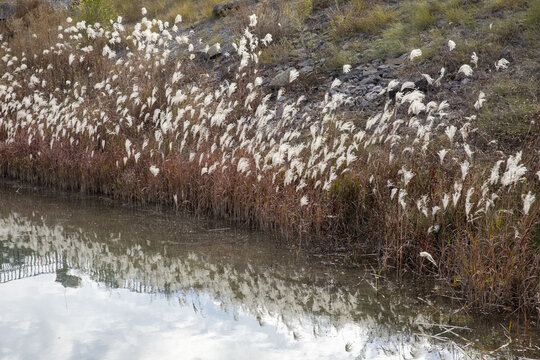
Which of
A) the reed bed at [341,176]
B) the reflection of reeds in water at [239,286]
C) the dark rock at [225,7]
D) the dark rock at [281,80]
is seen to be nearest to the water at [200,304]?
the reflection of reeds in water at [239,286]

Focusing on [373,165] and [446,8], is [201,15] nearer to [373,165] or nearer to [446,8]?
[446,8]

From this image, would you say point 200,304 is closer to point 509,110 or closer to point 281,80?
Answer: point 509,110

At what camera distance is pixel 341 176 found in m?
6.13

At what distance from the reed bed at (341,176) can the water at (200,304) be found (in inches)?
18.4

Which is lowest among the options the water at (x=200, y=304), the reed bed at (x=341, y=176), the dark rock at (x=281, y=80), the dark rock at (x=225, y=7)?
the water at (x=200, y=304)

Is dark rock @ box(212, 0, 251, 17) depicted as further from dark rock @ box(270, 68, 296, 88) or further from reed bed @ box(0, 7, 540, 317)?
dark rock @ box(270, 68, 296, 88)

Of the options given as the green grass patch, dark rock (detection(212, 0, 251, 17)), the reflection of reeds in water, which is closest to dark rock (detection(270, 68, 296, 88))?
the green grass patch

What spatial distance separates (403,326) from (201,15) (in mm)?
12729

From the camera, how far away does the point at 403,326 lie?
13.2 feet

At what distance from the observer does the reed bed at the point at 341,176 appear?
4.39 metres

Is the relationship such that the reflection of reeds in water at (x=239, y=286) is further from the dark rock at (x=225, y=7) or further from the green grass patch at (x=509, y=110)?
the dark rock at (x=225, y=7)

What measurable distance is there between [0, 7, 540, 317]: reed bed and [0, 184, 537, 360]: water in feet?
1.54

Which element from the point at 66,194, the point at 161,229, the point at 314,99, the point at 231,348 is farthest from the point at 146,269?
the point at 314,99

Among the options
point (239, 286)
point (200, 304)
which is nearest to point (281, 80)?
point (239, 286)
